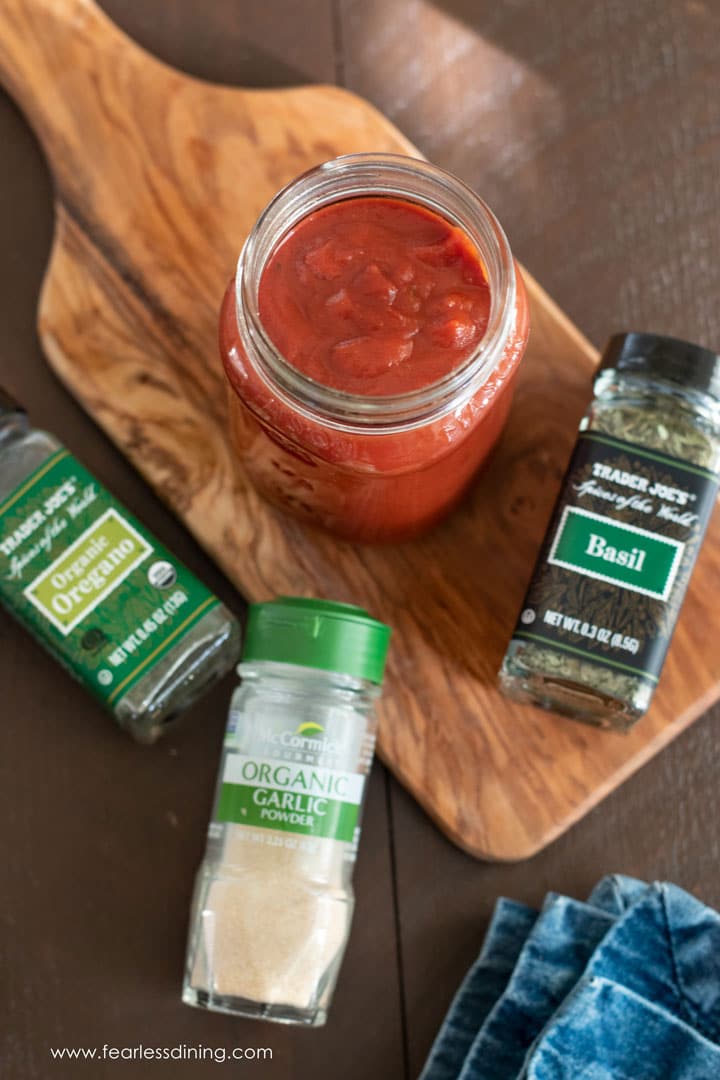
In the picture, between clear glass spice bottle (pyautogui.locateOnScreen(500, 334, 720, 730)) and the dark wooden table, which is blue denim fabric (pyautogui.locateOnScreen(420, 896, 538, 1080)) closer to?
the dark wooden table

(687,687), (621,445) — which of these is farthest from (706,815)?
(621,445)

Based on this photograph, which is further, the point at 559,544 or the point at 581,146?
the point at 581,146

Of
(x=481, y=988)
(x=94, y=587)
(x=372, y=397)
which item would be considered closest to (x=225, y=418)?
(x=94, y=587)

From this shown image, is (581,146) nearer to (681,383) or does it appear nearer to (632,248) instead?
(632,248)

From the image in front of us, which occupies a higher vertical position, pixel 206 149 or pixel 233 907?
pixel 206 149

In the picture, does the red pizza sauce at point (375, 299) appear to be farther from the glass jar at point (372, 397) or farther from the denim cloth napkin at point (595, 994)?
the denim cloth napkin at point (595, 994)

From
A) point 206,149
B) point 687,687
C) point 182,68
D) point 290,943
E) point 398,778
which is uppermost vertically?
point 182,68

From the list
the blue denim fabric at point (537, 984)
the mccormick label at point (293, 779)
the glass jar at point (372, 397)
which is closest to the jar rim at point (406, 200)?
the glass jar at point (372, 397)

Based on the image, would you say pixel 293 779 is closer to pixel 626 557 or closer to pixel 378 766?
pixel 378 766
